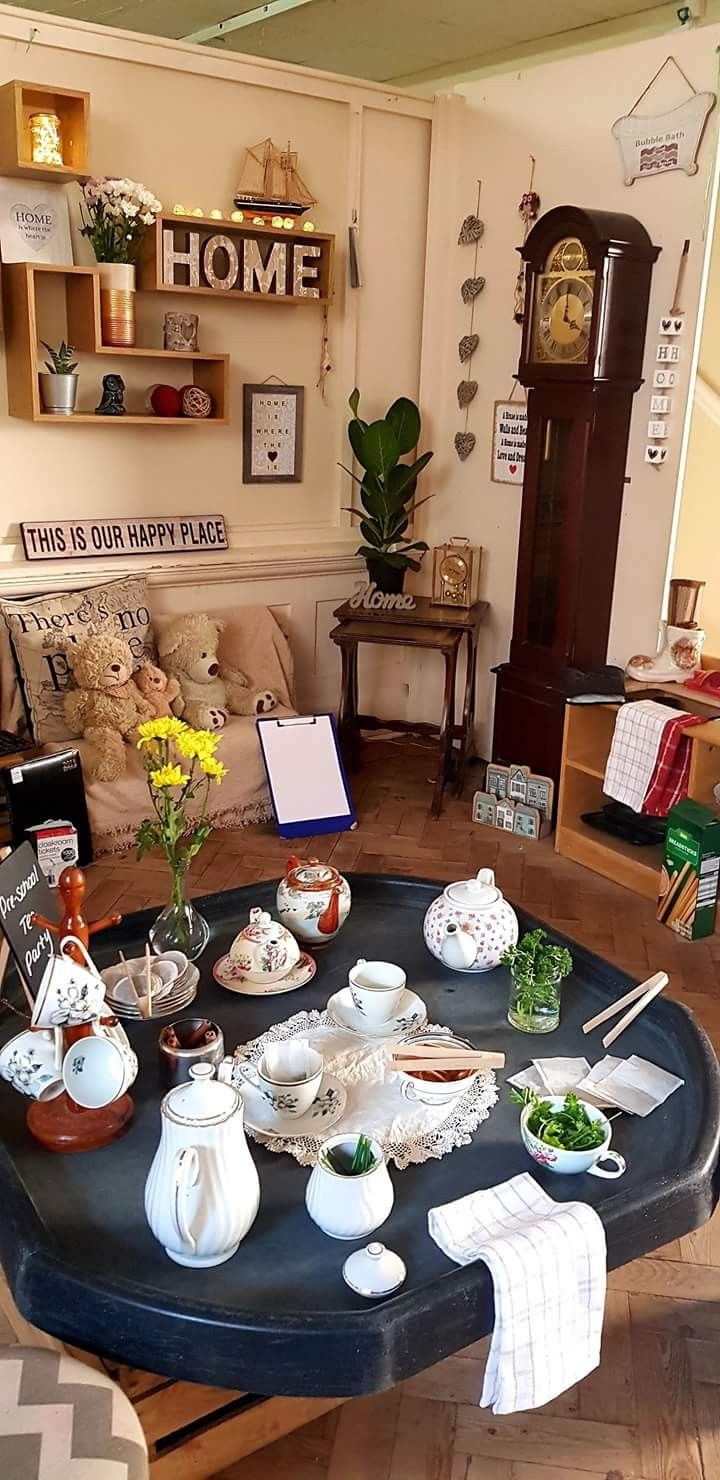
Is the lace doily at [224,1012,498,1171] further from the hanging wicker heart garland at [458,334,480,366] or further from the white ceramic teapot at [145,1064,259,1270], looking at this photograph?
the hanging wicker heart garland at [458,334,480,366]

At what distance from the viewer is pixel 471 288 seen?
454 cm

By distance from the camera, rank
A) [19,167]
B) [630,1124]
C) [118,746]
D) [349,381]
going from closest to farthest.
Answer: [630,1124] < [19,167] < [118,746] < [349,381]

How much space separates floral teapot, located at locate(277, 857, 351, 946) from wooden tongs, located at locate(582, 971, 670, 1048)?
500 mm

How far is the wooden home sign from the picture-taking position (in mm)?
4047

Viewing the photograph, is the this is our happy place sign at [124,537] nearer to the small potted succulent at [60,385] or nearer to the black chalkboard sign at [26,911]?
the small potted succulent at [60,385]

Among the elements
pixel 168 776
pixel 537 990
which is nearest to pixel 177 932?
pixel 168 776

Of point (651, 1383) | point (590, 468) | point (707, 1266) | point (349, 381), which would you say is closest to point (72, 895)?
point (651, 1383)

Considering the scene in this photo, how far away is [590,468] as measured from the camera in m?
3.90

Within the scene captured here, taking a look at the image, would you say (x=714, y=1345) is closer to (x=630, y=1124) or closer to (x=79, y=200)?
(x=630, y=1124)

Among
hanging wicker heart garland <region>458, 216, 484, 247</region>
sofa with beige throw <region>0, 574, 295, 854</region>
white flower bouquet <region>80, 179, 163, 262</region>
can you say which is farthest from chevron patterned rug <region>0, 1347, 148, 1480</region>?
hanging wicker heart garland <region>458, 216, 484, 247</region>

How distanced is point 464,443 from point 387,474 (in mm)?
386

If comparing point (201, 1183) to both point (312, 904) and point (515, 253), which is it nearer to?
point (312, 904)

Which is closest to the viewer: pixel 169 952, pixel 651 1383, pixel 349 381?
pixel 651 1383

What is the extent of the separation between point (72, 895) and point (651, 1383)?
1213 millimetres
